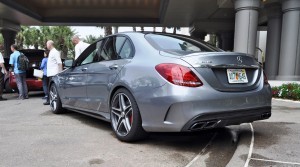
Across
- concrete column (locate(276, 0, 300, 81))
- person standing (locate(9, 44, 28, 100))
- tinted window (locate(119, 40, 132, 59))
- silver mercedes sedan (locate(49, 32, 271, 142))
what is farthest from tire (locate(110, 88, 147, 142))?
concrete column (locate(276, 0, 300, 81))

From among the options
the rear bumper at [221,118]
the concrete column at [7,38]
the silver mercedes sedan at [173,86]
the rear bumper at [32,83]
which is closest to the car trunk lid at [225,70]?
the silver mercedes sedan at [173,86]

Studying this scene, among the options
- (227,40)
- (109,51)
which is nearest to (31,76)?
(109,51)

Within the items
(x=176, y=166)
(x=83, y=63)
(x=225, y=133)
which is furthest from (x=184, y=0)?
(x=176, y=166)

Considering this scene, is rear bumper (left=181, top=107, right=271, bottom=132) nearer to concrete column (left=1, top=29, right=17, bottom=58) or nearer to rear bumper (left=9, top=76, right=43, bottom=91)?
rear bumper (left=9, top=76, right=43, bottom=91)

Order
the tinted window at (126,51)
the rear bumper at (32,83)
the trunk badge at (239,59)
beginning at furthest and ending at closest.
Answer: the rear bumper at (32,83)
the tinted window at (126,51)
the trunk badge at (239,59)

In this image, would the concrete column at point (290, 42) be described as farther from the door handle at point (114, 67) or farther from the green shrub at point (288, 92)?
the door handle at point (114, 67)

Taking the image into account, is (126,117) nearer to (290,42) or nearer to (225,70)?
(225,70)

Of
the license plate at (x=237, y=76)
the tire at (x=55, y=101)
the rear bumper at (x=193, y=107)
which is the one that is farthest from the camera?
the tire at (x=55, y=101)

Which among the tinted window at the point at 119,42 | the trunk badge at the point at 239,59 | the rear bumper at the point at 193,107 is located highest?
the tinted window at the point at 119,42

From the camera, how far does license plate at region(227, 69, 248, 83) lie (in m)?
3.68

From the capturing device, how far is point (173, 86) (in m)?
3.45

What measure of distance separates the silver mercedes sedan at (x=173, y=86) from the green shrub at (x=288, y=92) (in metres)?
5.36

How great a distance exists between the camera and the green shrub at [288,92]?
871 centimetres

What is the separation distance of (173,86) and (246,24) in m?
9.10
